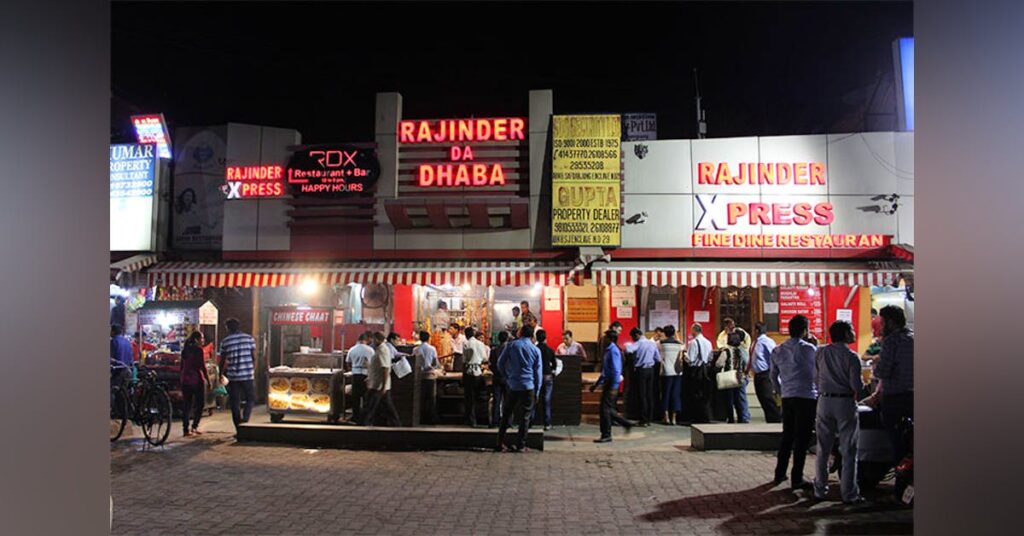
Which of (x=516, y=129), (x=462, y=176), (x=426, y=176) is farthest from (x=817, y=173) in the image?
(x=426, y=176)

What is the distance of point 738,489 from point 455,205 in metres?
7.58

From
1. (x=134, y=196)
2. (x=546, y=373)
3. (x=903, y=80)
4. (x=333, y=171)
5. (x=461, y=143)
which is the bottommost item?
(x=546, y=373)

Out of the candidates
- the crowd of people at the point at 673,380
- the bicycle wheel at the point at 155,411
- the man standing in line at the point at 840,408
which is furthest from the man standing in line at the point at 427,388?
the man standing in line at the point at 840,408

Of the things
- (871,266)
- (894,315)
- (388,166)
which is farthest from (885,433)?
(388,166)

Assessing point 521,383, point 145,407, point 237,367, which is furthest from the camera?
point 237,367

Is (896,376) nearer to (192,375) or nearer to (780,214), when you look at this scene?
(780,214)

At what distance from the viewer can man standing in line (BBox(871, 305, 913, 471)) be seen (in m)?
7.21

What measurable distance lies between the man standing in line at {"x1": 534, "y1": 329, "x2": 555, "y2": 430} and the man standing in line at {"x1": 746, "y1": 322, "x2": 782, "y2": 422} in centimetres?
372

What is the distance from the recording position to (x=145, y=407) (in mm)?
10555

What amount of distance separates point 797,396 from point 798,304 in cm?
A: 805

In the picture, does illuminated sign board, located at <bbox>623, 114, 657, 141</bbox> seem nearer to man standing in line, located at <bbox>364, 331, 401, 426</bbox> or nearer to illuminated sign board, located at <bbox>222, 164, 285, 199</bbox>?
illuminated sign board, located at <bbox>222, 164, 285, 199</bbox>

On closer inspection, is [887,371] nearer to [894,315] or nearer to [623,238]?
[894,315]

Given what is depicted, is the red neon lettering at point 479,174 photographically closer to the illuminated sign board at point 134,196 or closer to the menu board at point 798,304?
the illuminated sign board at point 134,196

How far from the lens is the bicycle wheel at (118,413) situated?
10945mm
